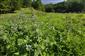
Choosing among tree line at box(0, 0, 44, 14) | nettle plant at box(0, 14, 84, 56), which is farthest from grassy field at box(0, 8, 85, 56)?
tree line at box(0, 0, 44, 14)

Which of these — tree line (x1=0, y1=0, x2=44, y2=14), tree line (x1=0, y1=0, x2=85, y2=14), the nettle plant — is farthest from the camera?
tree line (x1=0, y1=0, x2=85, y2=14)

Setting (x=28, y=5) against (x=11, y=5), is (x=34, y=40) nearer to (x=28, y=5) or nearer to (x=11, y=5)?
(x=11, y=5)

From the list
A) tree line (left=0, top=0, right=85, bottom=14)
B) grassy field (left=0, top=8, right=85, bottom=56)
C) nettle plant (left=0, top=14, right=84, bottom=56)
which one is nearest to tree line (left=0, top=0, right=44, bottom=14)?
tree line (left=0, top=0, right=85, bottom=14)

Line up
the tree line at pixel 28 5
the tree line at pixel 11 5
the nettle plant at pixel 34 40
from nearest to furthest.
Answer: the nettle plant at pixel 34 40
the tree line at pixel 11 5
the tree line at pixel 28 5

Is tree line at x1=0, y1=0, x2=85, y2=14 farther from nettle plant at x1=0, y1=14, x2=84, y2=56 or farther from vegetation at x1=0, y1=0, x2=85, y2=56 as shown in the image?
nettle plant at x1=0, y1=14, x2=84, y2=56

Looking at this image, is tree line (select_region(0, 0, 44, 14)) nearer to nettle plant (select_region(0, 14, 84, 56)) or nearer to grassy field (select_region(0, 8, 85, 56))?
grassy field (select_region(0, 8, 85, 56))

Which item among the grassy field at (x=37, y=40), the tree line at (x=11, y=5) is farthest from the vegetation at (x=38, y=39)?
the tree line at (x=11, y=5)

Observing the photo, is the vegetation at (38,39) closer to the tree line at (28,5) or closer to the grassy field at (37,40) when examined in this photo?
the grassy field at (37,40)

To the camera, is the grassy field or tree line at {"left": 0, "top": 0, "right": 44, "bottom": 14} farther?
tree line at {"left": 0, "top": 0, "right": 44, "bottom": 14}

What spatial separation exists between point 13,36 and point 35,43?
99cm

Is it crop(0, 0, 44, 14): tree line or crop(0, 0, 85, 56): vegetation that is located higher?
crop(0, 0, 85, 56): vegetation

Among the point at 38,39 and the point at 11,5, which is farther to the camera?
the point at 11,5

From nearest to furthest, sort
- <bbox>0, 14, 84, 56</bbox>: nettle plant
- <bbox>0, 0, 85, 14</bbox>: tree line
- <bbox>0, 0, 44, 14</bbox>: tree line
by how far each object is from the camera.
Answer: <bbox>0, 14, 84, 56</bbox>: nettle plant → <bbox>0, 0, 44, 14</bbox>: tree line → <bbox>0, 0, 85, 14</bbox>: tree line

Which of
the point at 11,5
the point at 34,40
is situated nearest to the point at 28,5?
the point at 11,5
